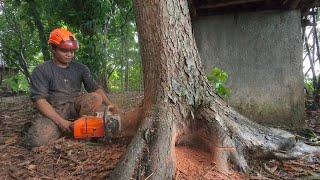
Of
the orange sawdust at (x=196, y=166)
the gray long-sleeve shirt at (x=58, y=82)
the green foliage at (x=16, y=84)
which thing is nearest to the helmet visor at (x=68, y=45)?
the gray long-sleeve shirt at (x=58, y=82)

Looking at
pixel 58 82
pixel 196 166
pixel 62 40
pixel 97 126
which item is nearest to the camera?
pixel 196 166

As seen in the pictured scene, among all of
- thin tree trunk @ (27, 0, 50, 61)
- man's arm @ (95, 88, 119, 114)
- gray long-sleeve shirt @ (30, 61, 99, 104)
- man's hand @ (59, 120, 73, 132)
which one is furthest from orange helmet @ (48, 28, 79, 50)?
thin tree trunk @ (27, 0, 50, 61)

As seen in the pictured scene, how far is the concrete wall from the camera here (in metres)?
6.68

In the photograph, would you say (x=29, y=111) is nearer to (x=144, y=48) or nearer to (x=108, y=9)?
(x=108, y=9)

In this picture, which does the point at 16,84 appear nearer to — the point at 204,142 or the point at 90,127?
the point at 90,127

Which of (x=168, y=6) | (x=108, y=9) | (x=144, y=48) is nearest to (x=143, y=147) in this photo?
(x=144, y=48)

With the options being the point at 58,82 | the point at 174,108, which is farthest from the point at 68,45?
the point at 174,108

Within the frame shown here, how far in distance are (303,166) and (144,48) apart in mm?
2121

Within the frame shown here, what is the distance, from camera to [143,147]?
3.45 metres

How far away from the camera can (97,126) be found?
4293 mm

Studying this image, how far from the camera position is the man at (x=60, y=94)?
4496 millimetres

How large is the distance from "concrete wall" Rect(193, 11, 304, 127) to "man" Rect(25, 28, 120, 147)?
Result: 274cm

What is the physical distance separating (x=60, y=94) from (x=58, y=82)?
0.58 ft

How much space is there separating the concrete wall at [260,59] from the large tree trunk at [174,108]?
2.76 metres
